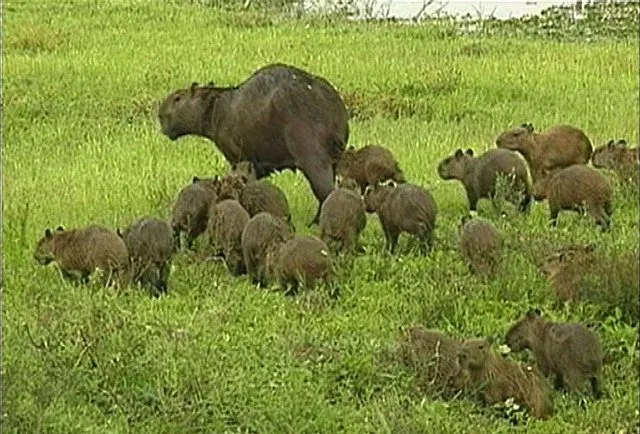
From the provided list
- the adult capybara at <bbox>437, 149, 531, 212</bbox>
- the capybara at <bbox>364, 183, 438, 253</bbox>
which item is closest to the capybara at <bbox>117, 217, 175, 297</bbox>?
the capybara at <bbox>364, 183, 438, 253</bbox>

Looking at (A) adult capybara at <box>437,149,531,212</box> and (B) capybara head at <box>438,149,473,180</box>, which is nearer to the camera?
(A) adult capybara at <box>437,149,531,212</box>

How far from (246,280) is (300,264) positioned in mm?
436

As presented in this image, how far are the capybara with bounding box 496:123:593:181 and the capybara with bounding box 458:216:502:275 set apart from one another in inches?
68.3

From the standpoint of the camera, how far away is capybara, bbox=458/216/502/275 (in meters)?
6.31

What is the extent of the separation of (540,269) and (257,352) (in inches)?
61.0

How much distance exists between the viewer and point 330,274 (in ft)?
20.2

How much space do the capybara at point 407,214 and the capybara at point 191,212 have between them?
85 centimetres

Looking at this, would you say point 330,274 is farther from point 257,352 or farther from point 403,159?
point 403,159

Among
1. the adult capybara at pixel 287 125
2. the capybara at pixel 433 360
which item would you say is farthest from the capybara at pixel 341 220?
the capybara at pixel 433 360

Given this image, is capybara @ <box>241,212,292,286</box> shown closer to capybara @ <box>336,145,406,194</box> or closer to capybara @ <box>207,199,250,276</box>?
capybara @ <box>207,199,250,276</box>

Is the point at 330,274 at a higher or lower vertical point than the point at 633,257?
lower

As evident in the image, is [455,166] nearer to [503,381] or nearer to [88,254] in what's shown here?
[88,254]

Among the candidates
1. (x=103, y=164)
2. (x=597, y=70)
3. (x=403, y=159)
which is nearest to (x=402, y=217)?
(x=403, y=159)

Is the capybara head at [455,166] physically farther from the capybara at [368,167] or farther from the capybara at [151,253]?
the capybara at [151,253]
